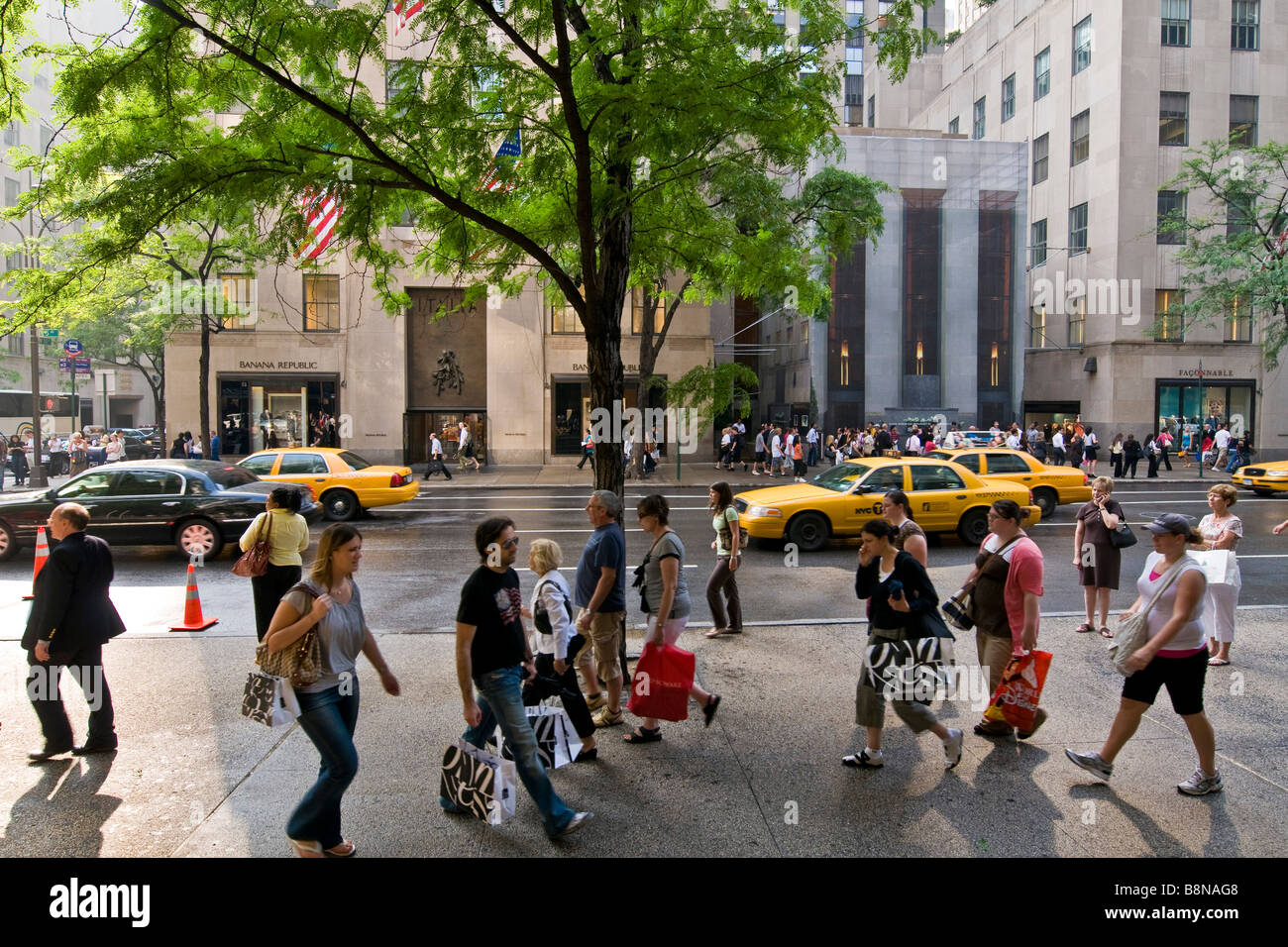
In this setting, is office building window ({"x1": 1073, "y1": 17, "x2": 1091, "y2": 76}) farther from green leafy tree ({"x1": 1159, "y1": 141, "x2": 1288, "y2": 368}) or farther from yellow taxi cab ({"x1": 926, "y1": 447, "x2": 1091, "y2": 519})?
yellow taxi cab ({"x1": 926, "y1": 447, "x2": 1091, "y2": 519})

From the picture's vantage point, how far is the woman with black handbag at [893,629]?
218 inches

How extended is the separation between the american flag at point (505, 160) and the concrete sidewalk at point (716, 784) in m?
4.46

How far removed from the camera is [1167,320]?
3909 cm

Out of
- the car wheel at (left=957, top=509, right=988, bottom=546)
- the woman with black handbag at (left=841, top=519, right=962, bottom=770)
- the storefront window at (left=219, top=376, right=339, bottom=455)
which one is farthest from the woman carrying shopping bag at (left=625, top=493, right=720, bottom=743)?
the storefront window at (left=219, top=376, right=339, bottom=455)

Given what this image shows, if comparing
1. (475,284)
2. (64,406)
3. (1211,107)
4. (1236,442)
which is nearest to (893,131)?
(1211,107)

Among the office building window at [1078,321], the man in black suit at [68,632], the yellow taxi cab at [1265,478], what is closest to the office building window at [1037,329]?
the office building window at [1078,321]

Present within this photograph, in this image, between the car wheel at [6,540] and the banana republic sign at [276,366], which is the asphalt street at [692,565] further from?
the banana republic sign at [276,366]

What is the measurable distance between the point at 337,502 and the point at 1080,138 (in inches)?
1591

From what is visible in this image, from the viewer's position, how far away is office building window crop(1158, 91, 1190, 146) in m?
39.5

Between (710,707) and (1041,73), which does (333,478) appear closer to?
(710,707)

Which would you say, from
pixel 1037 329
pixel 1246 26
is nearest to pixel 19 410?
pixel 1037 329

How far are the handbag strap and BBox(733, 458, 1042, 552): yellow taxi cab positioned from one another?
9110mm

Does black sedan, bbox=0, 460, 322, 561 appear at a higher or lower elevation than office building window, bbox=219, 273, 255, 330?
lower
